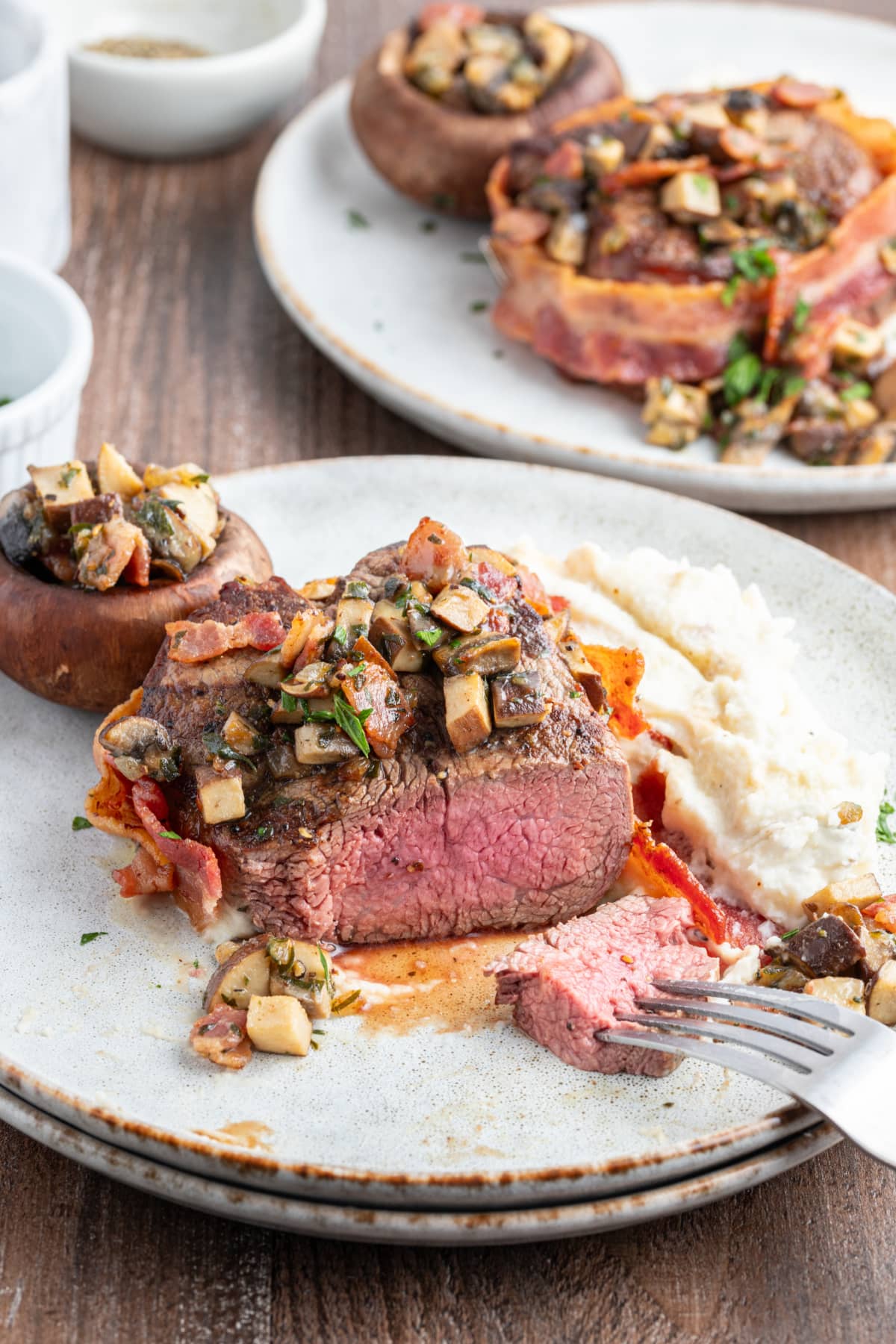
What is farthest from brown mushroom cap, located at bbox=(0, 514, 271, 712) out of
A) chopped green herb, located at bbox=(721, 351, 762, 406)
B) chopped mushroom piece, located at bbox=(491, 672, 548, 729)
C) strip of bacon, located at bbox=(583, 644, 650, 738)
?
chopped green herb, located at bbox=(721, 351, 762, 406)

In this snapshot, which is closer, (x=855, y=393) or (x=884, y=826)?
(x=884, y=826)

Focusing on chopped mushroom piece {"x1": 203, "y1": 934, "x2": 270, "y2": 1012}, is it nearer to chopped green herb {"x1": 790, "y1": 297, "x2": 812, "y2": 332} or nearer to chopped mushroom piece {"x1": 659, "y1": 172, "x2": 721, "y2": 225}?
chopped green herb {"x1": 790, "y1": 297, "x2": 812, "y2": 332}

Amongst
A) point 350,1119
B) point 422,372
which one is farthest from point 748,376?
point 350,1119

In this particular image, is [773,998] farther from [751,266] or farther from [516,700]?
[751,266]

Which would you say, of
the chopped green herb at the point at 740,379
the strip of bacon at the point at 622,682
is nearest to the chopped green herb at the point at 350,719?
the strip of bacon at the point at 622,682

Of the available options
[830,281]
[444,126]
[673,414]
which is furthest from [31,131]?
[830,281]

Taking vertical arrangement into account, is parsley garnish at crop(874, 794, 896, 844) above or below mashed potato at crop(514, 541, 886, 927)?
below
